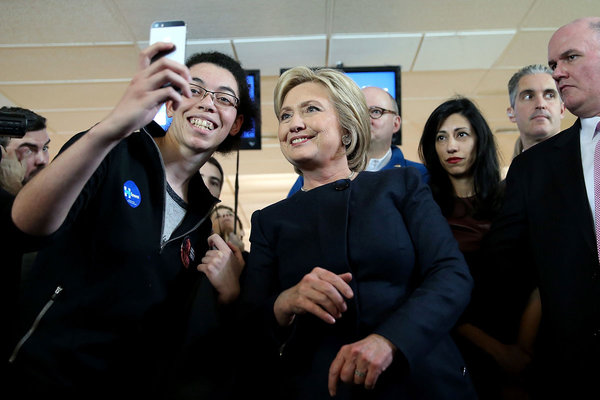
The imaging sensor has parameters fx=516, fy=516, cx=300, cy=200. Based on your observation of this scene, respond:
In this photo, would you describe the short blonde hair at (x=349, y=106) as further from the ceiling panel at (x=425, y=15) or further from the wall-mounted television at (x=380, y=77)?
the ceiling panel at (x=425, y=15)

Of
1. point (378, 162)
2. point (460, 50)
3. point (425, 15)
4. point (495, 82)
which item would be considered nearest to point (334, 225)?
point (378, 162)

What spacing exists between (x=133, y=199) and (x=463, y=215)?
119cm

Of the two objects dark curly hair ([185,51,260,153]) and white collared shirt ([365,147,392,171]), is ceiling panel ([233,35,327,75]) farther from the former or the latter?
dark curly hair ([185,51,260,153])

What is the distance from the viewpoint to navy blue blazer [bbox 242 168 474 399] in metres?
1.01

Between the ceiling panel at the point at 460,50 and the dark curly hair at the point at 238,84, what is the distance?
102 inches

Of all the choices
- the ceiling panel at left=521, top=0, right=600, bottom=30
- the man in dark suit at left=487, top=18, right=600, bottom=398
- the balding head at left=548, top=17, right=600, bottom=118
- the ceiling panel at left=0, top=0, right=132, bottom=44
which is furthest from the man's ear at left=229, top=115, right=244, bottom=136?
the ceiling panel at left=521, top=0, right=600, bottom=30

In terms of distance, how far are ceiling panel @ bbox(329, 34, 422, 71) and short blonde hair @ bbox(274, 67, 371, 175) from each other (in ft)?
8.43

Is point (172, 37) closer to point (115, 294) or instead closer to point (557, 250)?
point (115, 294)

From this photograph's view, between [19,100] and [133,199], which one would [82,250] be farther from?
[19,100]

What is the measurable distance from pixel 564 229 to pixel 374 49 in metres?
3.05

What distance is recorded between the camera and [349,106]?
148 cm

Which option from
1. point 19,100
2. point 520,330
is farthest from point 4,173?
point 19,100

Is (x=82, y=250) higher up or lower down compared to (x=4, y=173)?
lower down

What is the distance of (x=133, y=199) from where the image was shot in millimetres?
1292
